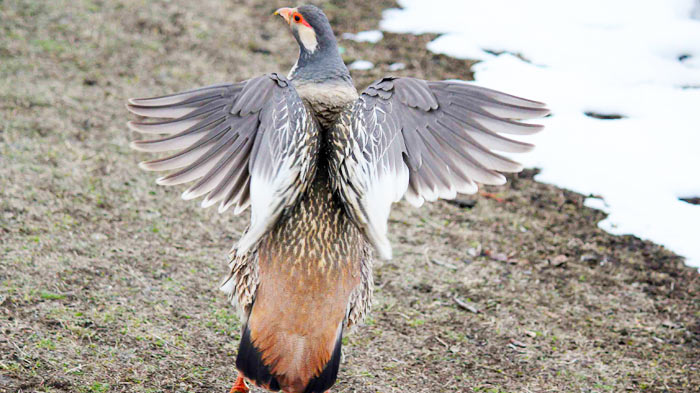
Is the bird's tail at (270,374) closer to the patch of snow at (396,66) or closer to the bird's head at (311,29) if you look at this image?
the bird's head at (311,29)

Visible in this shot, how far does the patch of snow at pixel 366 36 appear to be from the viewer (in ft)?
23.5

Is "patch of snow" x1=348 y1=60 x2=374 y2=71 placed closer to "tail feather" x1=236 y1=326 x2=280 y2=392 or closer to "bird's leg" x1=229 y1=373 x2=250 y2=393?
"bird's leg" x1=229 y1=373 x2=250 y2=393

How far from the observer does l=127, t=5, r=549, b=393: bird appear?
2.71m

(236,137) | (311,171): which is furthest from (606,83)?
(236,137)

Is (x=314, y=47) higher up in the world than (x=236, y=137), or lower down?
higher up

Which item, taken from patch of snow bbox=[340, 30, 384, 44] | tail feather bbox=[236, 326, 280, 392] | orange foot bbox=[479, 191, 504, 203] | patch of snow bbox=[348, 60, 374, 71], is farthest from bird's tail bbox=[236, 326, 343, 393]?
patch of snow bbox=[340, 30, 384, 44]

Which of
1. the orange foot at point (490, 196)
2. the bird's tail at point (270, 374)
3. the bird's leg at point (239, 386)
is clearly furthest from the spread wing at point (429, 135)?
the orange foot at point (490, 196)

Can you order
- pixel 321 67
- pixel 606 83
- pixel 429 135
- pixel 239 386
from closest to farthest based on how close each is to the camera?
1. pixel 429 135
2. pixel 239 386
3. pixel 321 67
4. pixel 606 83

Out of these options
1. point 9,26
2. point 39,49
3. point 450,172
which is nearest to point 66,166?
point 39,49

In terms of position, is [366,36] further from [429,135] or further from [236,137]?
[236,137]

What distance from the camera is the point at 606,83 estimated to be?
6.53m

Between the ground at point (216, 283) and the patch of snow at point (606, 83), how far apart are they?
32 cm

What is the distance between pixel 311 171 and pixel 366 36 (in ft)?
15.4

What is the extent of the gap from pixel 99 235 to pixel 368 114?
216cm
